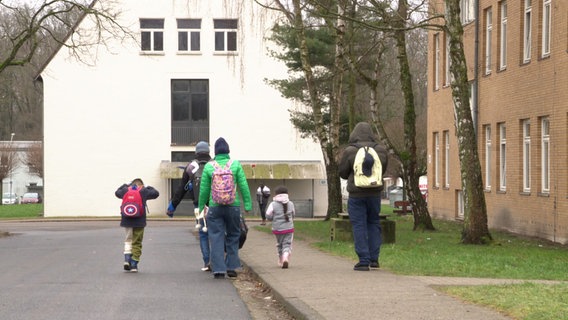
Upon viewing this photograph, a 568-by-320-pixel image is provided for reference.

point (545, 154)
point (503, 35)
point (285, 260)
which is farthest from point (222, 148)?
point (503, 35)

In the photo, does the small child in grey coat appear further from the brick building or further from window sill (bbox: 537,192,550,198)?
window sill (bbox: 537,192,550,198)

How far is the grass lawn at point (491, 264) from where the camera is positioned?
9.27 m

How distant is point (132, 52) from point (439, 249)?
42.0 meters

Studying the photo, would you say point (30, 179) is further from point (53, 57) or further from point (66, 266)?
point (66, 266)

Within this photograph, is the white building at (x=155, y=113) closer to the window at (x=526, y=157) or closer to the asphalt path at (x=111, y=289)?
the window at (x=526, y=157)

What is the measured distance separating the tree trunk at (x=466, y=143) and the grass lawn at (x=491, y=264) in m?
0.50

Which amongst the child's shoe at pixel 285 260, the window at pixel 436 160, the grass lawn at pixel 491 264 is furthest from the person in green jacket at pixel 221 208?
the window at pixel 436 160

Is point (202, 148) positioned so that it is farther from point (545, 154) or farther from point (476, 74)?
point (476, 74)

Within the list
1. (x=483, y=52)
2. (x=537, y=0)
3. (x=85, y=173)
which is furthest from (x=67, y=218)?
(x=537, y=0)

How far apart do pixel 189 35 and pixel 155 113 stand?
473cm

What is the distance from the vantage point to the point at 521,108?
2655cm

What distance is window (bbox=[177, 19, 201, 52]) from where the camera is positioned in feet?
191

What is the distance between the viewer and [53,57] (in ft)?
188

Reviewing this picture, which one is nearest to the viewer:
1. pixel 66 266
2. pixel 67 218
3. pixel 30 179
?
pixel 66 266
